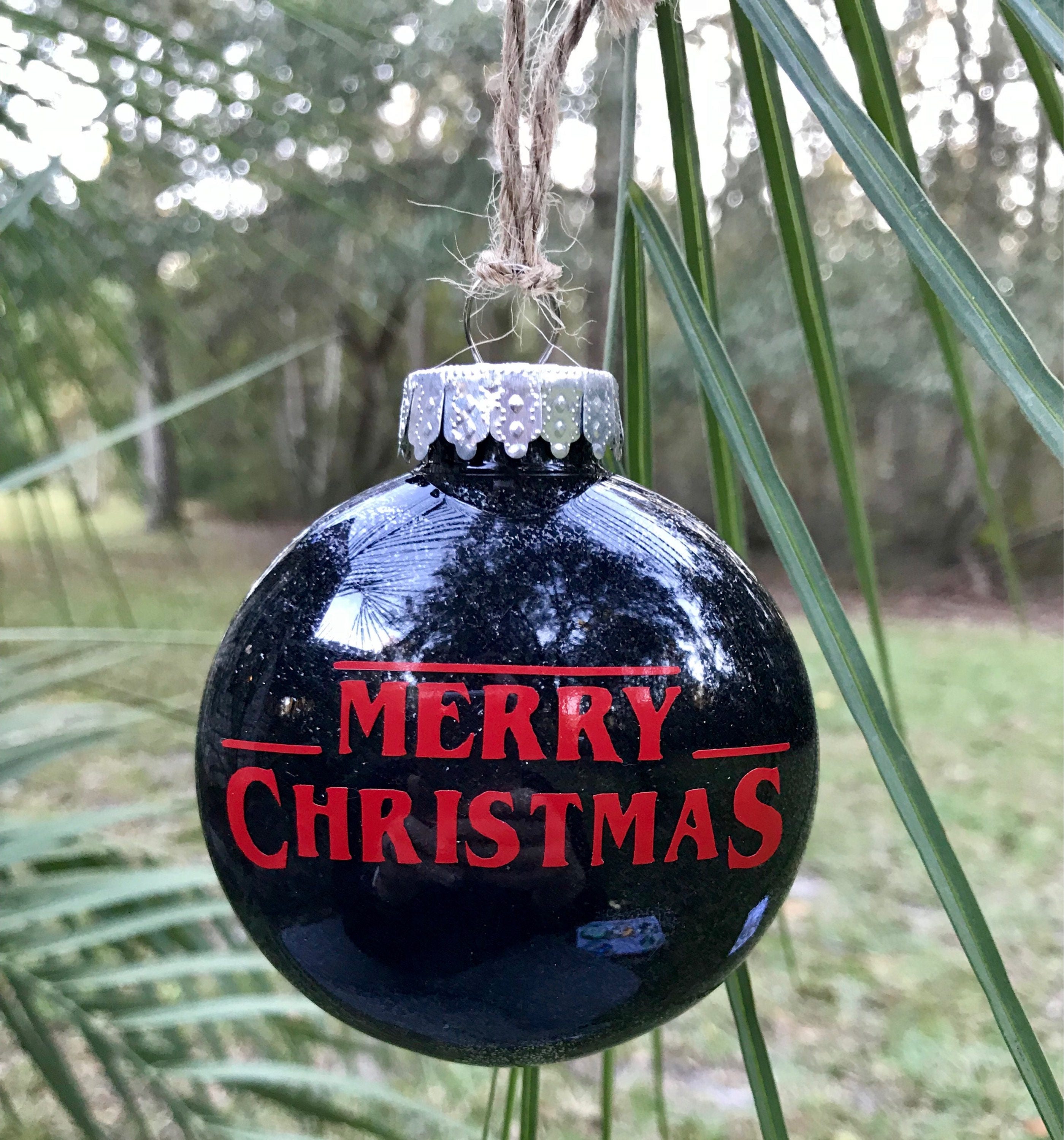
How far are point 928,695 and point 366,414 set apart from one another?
434 centimetres

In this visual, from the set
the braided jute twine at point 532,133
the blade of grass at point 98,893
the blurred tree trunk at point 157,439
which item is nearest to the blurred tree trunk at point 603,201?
the blurred tree trunk at point 157,439

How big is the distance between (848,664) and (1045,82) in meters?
0.29

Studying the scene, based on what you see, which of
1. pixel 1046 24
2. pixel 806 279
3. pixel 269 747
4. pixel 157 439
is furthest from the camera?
pixel 157 439

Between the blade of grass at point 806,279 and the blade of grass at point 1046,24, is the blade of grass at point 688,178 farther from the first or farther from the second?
the blade of grass at point 1046,24

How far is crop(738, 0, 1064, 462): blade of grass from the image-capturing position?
369 mm

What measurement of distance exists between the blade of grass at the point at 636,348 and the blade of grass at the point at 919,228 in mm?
166

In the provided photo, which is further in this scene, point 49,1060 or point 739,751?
point 49,1060

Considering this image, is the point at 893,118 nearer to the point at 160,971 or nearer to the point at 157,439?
the point at 160,971

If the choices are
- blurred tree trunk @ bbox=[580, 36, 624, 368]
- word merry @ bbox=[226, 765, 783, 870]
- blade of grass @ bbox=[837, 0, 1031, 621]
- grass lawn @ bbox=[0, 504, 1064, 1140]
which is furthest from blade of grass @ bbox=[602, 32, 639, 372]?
blurred tree trunk @ bbox=[580, 36, 624, 368]

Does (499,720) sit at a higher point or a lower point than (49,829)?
higher

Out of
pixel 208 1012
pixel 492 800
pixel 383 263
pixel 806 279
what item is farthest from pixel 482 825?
pixel 383 263

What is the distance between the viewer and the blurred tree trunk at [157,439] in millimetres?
1169

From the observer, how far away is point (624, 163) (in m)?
0.60

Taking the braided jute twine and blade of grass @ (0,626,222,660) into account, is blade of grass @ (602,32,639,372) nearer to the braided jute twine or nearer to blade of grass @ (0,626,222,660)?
the braided jute twine
